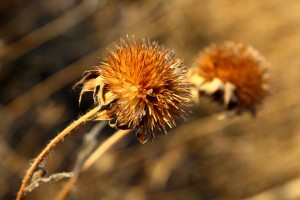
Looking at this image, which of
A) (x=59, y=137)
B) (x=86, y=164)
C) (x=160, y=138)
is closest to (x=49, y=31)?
(x=160, y=138)

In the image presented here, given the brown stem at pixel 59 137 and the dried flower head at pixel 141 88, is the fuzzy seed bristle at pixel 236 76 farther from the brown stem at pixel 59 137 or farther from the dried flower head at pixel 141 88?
the brown stem at pixel 59 137

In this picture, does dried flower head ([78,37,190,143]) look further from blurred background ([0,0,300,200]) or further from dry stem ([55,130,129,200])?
blurred background ([0,0,300,200])

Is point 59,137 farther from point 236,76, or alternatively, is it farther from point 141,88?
point 236,76

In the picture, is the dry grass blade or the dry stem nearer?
the dry stem

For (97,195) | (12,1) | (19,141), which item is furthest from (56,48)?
(97,195)

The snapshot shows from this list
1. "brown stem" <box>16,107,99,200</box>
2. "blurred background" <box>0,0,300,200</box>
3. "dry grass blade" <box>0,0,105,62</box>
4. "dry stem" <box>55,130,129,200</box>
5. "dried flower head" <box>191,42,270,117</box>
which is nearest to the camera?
"brown stem" <box>16,107,99,200</box>

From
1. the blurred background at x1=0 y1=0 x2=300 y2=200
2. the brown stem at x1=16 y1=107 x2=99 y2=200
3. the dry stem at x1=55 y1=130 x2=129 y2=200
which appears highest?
the blurred background at x1=0 y1=0 x2=300 y2=200

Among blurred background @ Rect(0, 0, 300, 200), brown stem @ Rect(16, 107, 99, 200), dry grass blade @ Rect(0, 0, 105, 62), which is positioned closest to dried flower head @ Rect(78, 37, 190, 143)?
brown stem @ Rect(16, 107, 99, 200)
